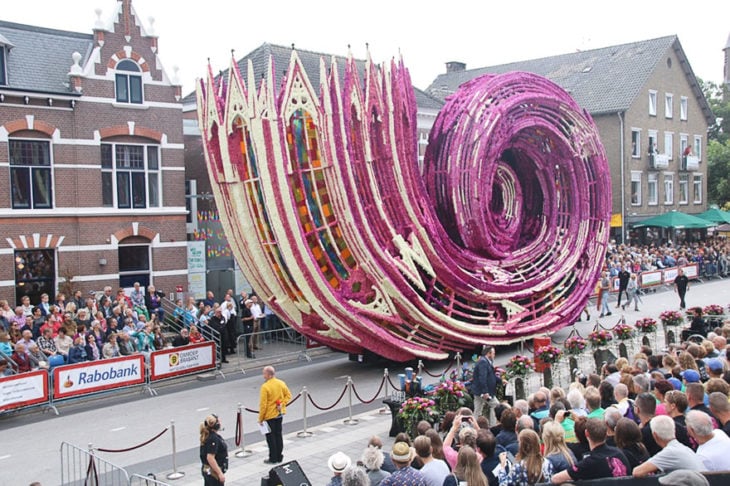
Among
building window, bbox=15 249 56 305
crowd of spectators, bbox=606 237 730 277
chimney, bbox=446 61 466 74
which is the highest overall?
chimney, bbox=446 61 466 74

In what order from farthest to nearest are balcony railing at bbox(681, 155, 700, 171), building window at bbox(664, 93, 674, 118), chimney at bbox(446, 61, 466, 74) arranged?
chimney at bbox(446, 61, 466, 74)
balcony railing at bbox(681, 155, 700, 171)
building window at bbox(664, 93, 674, 118)

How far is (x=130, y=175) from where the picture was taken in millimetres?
21719

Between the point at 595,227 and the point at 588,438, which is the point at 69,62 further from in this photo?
the point at 588,438

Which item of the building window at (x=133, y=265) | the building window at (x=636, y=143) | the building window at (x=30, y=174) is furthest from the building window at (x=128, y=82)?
the building window at (x=636, y=143)

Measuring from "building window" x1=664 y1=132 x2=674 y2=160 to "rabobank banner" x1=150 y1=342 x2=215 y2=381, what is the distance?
3259cm

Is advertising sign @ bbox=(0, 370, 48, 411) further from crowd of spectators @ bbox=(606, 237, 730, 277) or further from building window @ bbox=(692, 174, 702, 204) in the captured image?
building window @ bbox=(692, 174, 702, 204)

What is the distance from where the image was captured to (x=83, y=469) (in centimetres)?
1146

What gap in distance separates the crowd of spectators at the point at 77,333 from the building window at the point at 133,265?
2165 millimetres

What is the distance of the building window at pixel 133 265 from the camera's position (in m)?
21.7

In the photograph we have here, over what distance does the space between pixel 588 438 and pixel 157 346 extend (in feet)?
41.6

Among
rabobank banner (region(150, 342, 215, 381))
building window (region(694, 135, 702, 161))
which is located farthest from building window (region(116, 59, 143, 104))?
building window (region(694, 135, 702, 161))

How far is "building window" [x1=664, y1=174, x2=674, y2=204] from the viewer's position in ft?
141

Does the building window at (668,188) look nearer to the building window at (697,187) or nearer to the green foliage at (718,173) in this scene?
the building window at (697,187)

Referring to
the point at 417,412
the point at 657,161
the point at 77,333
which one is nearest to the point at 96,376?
the point at 77,333
